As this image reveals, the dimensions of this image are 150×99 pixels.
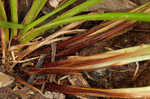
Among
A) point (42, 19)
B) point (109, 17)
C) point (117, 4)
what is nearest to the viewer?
point (109, 17)

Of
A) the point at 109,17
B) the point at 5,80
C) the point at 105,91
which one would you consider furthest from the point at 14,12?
the point at 105,91

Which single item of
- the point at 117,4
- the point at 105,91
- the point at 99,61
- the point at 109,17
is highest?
the point at 117,4

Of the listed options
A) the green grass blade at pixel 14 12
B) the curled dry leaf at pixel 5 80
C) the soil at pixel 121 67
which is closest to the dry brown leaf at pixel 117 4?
the soil at pixel 121 67

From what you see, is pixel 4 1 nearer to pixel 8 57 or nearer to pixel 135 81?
pixel 8 57

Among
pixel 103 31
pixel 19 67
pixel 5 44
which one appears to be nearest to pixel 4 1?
pixel 5 44

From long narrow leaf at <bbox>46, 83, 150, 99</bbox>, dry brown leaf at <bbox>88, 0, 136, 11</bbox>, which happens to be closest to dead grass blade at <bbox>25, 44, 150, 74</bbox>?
long narrow leaf at <bbox>46, 83, 150, 99</bbox>

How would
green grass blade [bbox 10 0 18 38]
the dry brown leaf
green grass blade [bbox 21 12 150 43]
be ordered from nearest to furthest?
1. green grass blade [bbox 21 12 150 43]
2. green grass blade [bbox 10 0 18 38]
3. the dry brown leaf

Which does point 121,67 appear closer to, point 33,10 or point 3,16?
point 33,10

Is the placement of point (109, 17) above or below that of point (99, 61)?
above

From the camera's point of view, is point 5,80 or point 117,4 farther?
point 117,4

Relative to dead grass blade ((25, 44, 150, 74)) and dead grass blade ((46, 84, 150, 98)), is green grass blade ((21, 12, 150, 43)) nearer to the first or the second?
dead grass blade ((25, 44, 150, 74))
